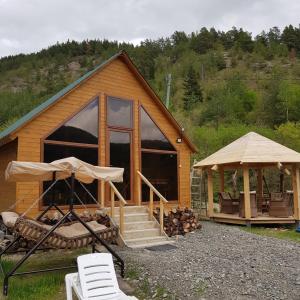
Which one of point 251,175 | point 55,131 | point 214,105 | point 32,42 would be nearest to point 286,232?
point 55,131

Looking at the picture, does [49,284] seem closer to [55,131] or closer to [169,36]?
[55,131]

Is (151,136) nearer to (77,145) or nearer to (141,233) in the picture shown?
(77,145)

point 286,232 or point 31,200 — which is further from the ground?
point 31,200

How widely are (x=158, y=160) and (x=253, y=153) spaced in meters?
3.45

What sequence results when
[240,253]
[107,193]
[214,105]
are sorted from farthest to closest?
[214,105]
[107,193]
[240,253]

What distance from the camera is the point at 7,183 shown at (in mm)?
9695

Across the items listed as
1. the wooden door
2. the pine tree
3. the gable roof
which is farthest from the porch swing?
the pine tree

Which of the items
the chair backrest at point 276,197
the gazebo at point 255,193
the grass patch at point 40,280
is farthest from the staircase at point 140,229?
the chair backrest at point 276,197

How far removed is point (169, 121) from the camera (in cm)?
1209

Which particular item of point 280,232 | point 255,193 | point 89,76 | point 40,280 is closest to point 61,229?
point 40,280

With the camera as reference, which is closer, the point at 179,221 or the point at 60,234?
the point at 60,234

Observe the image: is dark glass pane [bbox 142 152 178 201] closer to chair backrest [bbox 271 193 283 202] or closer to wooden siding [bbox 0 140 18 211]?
chair backrest [bbox 271 193 283 202]

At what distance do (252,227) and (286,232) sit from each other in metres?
1.37

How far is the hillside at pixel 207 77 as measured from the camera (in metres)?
34.6
